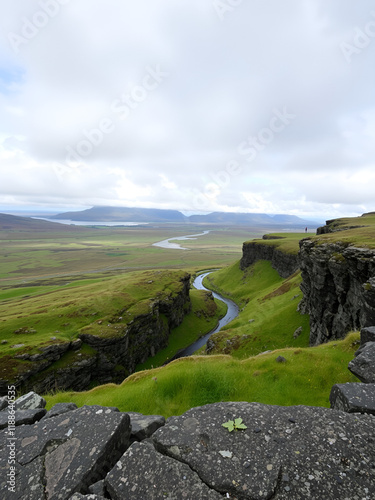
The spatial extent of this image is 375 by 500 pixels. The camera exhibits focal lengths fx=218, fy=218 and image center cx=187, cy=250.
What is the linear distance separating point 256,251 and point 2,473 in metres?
155

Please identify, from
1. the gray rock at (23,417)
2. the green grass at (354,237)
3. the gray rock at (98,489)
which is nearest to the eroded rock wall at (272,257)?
the green grass at (354,237)

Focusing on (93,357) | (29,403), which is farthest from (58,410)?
(93,357)

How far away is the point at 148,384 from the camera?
19062 millimetres

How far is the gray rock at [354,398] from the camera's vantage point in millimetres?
8703

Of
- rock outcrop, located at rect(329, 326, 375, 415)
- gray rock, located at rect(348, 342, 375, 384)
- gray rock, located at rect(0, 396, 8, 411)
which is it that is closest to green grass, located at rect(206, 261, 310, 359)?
gray rock, located at rect(348, 342, 375, 384)

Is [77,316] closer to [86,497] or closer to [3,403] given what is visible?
[3,403]

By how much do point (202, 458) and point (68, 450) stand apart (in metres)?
4.93

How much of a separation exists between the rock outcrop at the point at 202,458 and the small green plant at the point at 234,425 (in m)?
0.15

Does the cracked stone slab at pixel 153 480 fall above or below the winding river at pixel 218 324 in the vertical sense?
above

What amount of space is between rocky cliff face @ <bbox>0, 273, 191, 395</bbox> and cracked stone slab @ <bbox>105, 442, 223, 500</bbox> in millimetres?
54019

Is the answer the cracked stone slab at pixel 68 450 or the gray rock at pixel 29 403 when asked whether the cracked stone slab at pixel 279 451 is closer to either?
the cracked stone slab at pixel 68 450

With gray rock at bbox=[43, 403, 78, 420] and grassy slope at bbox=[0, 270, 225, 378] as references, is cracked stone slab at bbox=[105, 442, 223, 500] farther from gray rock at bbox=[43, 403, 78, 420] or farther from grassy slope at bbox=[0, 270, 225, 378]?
grassy slope at bbox=[0, 270, 225, 378]

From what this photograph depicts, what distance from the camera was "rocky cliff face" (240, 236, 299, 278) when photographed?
111 meters

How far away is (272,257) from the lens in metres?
135
